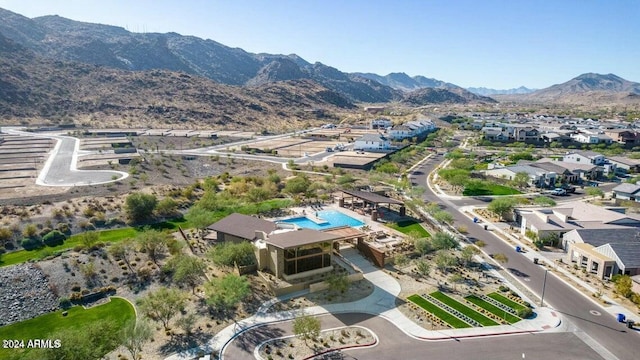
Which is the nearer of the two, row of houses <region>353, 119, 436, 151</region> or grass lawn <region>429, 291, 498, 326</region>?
grass lawn <region>429, 291, 498, 326</region>

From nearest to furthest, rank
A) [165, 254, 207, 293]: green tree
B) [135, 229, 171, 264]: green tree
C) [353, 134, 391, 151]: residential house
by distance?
[165, 254, 207, 293]: green tree < [135, 229, 171, 264]: green tree < [353, 134, 391, 151]: residential house

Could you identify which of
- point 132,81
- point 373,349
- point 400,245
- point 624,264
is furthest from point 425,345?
point 132,81

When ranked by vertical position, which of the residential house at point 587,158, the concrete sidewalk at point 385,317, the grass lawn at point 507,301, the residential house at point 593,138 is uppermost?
the residential house at point 593,138

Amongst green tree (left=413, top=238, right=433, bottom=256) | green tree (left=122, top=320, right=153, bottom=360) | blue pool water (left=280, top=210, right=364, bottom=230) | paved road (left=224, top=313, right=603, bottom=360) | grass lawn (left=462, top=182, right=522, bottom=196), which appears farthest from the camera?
grass lawn (left=462, top=182, right=522, bottom=196)

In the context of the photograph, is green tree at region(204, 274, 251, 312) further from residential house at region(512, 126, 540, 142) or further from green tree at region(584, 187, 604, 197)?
residential house at region(512, 126, 540, 142)

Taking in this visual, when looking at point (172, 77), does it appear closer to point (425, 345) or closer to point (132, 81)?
point (132, 81)

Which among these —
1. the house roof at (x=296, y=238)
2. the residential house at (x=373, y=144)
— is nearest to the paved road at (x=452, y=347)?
the house roof at (x=296, y=238)

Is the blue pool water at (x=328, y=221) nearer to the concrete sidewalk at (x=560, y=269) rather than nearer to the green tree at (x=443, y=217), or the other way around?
the green tree at (x=443, y=217)

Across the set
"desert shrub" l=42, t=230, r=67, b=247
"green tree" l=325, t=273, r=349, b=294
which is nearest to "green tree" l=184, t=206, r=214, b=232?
"desert shrub" l=42, t=230, r=67, b=247
